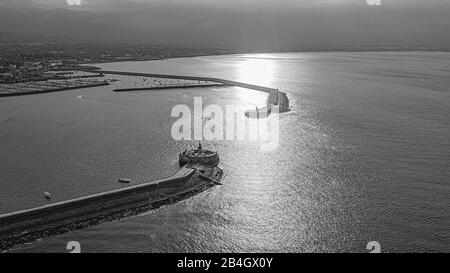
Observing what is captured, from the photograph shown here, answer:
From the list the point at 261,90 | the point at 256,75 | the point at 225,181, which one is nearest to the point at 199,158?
the point at 225,181

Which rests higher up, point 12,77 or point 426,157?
point 12,77

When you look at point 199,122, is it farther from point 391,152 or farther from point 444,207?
point 444,207

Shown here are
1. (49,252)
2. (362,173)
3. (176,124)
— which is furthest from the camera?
(176,124)

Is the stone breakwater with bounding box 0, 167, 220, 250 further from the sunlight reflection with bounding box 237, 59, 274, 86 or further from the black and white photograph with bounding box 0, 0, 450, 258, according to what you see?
the sunlight reflection with bounding box 237, 59, 274, 86

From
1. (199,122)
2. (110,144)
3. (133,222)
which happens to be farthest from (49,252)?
(199,122)

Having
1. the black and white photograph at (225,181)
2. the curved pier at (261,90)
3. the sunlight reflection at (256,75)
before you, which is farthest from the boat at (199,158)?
the sunlight reflection at (256,75)

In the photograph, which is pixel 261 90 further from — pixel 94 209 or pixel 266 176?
pixel 94 209
